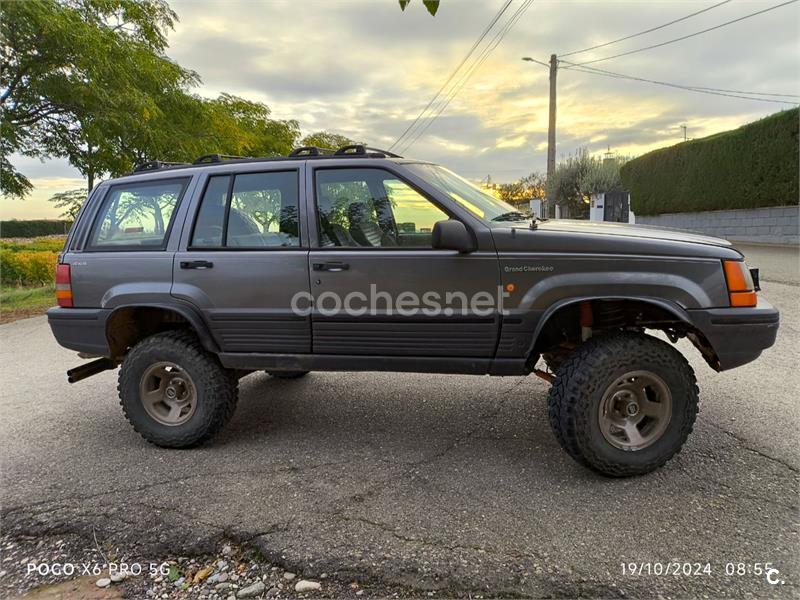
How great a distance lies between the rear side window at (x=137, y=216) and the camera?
11.8 ft

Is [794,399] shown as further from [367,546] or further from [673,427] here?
[367,546]

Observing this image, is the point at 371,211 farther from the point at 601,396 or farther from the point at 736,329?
the point at 736,329

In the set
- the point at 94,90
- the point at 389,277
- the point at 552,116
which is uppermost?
the point at 552,116

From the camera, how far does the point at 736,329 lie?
9.53 ft

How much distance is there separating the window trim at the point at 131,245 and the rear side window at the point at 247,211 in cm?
19

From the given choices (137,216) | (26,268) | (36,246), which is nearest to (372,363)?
(137,216)

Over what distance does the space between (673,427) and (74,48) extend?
10.3m

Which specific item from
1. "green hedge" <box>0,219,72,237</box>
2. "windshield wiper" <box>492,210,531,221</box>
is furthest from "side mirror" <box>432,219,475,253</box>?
"green hedge" <box>0,219,72,237</box>

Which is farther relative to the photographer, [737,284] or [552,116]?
[552,116]

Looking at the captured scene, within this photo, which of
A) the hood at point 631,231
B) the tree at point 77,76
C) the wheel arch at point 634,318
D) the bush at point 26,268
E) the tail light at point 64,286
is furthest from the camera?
the bush at point 26,268

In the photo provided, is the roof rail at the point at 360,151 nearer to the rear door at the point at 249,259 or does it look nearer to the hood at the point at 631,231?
the rear door at the point at 249,259

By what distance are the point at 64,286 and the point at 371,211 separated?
7.60 ft

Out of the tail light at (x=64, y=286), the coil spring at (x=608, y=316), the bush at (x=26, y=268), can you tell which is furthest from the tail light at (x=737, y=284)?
the bush at (x=26, y=268)

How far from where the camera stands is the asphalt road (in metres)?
2.29
